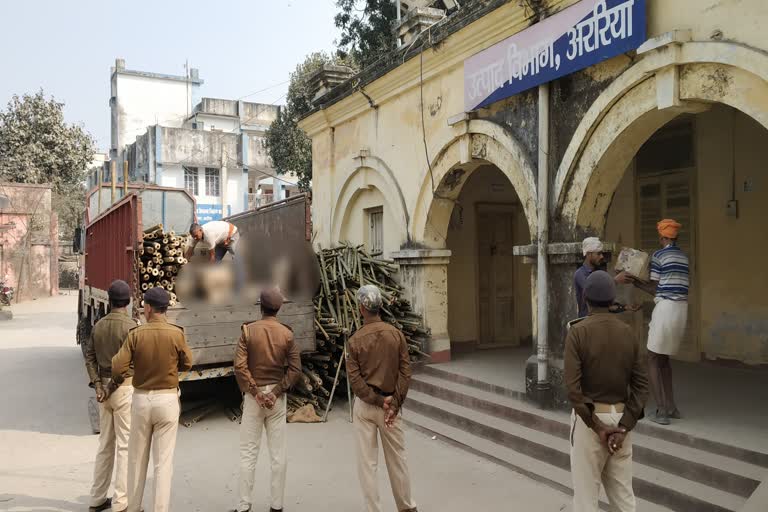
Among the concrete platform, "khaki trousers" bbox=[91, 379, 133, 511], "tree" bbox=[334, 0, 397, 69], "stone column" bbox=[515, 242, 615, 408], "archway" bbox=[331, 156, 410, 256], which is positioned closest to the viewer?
"khaki trousers" bbox=[91, 379, 133, 511]

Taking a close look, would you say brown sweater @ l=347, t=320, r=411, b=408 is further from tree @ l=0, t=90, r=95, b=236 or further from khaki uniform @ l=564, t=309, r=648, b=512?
tree @ l=0, t=90, r=95, b=236

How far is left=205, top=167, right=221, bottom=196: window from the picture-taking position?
3259cm

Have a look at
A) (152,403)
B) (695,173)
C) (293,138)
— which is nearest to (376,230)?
(695,173)

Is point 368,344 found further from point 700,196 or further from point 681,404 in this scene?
Result: point 700,196

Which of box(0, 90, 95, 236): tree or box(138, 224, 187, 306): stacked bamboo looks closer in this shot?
box(138, 224, 187, 306): stacked bamboo

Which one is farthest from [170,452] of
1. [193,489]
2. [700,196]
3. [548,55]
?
[700,196]

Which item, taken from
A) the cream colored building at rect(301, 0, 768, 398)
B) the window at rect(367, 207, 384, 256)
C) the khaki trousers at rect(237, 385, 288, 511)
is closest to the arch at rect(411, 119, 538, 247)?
the cream colored building at rect(301, 0, 768, 398)

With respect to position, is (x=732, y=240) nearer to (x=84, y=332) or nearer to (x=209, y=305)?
(x=209, y=305)

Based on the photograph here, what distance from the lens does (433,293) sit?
878 cm

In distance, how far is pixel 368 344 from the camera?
4309 mm

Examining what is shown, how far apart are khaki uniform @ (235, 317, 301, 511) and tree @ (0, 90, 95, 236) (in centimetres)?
2989

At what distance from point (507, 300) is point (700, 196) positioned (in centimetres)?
355

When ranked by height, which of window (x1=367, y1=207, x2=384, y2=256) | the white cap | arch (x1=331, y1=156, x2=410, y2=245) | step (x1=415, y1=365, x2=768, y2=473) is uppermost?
arch (x1=331, y1=156, x2=410, y2=245)

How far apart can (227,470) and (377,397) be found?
2.46 metres
